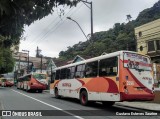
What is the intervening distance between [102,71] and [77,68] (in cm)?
393

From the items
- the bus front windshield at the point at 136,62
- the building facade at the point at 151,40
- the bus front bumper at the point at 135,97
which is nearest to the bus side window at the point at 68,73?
the bus front windshield at the point at 136,62

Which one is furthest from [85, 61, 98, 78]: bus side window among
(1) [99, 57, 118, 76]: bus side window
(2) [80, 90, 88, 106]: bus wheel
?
(2) [80, 90, 88, 106]: bus wheel

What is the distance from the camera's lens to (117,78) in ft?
45.5

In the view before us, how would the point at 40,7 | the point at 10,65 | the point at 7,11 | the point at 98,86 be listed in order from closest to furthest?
the point at 7,11, the point at 40,7, the point at 98,86, the point at 10,65

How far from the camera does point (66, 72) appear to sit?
2138cm

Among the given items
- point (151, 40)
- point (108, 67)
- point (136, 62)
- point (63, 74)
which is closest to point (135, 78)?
point (136, 62)

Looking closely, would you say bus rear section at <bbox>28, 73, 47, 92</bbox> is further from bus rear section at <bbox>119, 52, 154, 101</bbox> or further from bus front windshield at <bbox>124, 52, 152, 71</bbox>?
bus rear section at <bbox>119, 52, 154, 101</bbox>

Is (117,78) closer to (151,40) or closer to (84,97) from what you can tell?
(84,97)

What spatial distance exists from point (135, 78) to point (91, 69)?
3.59 metres

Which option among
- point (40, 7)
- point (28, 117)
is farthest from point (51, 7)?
point (28, 117)

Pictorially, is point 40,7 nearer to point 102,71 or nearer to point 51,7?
point 51,7

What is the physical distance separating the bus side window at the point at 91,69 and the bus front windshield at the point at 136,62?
8.46ft

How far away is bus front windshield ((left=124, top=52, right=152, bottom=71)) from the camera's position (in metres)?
14.1

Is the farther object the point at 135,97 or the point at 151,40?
the point at 151,40
